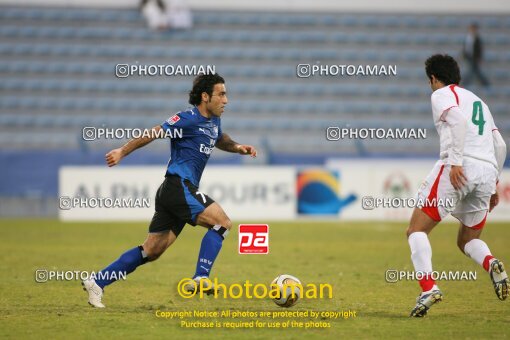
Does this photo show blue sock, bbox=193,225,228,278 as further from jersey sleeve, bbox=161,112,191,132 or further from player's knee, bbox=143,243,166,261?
jersey sleeve, bbox=161,112,191,132

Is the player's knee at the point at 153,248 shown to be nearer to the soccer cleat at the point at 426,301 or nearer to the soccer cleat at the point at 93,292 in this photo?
the soccer cleat at the point at 93,292

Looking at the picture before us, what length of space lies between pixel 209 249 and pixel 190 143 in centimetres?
103

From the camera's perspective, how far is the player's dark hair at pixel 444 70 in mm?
7777

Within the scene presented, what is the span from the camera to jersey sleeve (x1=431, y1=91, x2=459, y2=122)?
24.7 ft

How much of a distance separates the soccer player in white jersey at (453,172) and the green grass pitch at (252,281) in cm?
39

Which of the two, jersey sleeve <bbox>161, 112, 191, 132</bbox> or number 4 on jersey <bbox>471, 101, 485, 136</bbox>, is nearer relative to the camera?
number 4 on jersey <bbox>471, 101, 485, 136</bbox>

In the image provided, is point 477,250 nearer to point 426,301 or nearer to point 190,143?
point 426,301

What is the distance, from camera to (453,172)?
24.5 feet

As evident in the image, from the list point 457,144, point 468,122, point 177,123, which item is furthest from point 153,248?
point 468,122

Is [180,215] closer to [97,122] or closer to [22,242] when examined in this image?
[22,242]

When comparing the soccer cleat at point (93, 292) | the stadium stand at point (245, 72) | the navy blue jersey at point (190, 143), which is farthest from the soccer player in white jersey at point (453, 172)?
the stadium stand at point (245, 72)

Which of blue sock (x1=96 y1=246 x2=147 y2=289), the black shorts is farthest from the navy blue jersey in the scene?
blue sock (x1=96 y1=246 x2=147 y2=289)

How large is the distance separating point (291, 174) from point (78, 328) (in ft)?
48.1

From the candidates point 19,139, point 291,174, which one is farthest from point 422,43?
point 19,139
